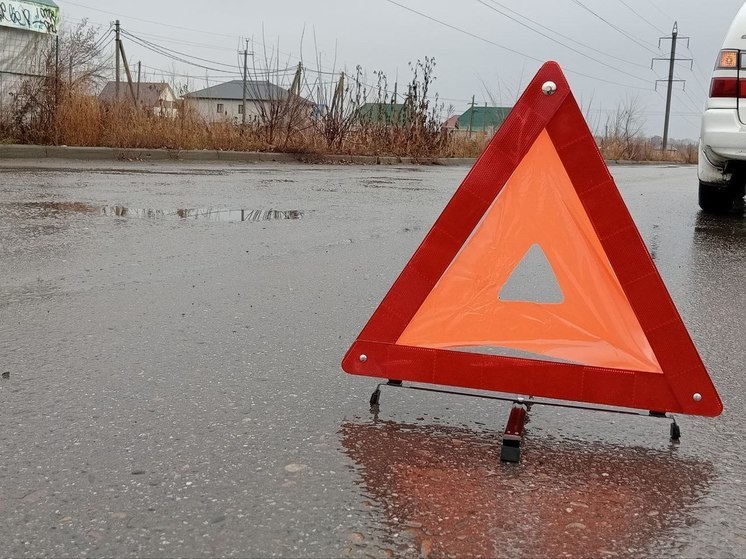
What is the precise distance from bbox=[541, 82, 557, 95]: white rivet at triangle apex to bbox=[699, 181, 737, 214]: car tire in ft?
21.0

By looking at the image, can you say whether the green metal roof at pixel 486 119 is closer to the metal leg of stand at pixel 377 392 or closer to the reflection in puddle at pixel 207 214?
the reflection in puddle at pixel 207 214

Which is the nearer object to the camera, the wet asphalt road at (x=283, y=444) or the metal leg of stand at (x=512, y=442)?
the wet asphalt road at (x=283, y=444)

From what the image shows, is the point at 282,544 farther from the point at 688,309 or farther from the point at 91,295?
the point at 688,309

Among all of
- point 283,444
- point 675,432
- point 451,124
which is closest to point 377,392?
point 283,444

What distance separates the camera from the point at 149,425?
243cm

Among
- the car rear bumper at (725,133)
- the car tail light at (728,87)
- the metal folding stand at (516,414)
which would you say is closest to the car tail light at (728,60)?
the car tail light at (728,87)

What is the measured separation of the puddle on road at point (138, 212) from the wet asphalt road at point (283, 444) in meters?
2.13

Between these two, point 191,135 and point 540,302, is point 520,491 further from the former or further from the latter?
point 191,135

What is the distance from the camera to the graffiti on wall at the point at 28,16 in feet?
54.7

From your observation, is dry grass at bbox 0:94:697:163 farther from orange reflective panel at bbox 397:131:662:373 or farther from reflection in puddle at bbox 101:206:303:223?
orange reflective panel at bbox 397:131:662:373

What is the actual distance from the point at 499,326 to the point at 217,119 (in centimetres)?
1470

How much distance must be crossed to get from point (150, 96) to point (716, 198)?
1120 cm

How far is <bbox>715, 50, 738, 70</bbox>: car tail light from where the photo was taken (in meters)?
6.77

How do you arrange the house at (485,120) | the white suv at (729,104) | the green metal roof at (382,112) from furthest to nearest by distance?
the house at (485,120), the green metal roof at (382,112), the white suv at (729,104)
